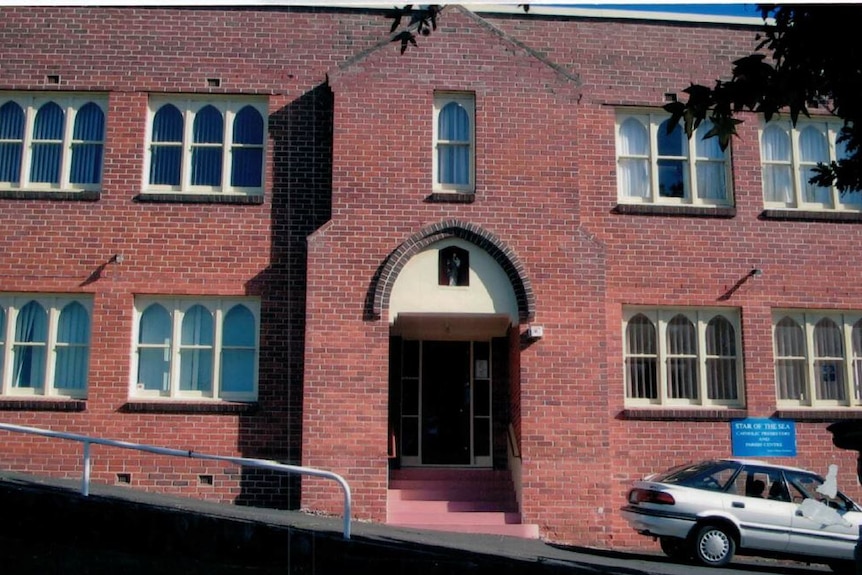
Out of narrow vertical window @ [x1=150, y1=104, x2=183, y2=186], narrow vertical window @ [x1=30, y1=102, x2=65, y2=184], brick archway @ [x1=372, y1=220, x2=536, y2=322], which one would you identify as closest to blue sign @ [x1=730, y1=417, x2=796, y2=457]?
brick archway @ [x1=372, y1=220, x2=536, y2=322]

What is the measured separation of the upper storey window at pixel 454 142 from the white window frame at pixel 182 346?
3.38 m

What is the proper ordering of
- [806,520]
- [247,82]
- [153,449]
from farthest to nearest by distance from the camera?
[247,82] < [806,520] < [153,449]

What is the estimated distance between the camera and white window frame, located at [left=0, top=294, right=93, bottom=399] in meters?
13.9

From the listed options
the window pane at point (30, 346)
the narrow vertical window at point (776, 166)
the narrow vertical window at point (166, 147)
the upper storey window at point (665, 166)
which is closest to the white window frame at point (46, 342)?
the window pane at point (30, 346)

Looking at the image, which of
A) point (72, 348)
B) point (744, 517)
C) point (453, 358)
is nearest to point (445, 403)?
point (453, 358)

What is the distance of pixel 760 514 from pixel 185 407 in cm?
785

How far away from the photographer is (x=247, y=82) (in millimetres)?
14547

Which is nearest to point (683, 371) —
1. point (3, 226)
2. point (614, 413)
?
point (614, 413)

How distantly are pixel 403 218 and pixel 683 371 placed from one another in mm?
4875

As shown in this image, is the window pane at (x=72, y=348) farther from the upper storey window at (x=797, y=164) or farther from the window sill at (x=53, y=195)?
the upper storey window at (x=797, y=164)

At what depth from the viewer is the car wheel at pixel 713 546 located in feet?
37.5

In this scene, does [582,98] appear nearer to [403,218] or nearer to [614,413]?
[403,218]

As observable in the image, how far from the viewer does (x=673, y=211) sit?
1470 centimetres

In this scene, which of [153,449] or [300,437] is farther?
[300,437]
